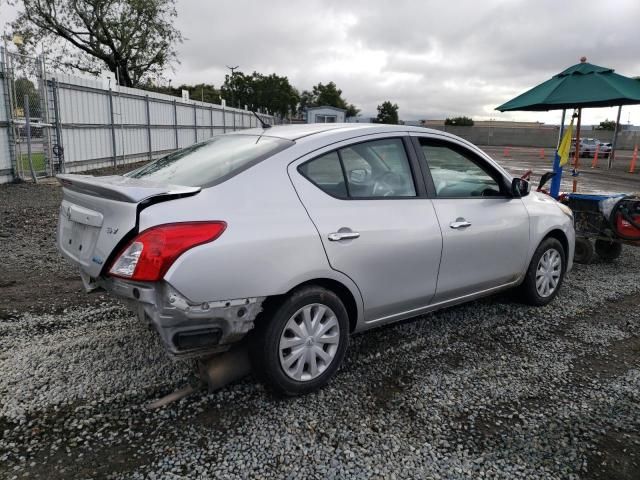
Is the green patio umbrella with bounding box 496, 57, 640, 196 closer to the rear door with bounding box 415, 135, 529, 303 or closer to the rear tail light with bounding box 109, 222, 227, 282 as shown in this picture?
the rear door with bounding box 415, 135, 529, 303

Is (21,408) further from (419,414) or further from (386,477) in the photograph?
(419,414)

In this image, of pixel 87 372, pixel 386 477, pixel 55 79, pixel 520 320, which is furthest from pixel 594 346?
pixel 55 79

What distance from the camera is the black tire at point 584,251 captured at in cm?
645

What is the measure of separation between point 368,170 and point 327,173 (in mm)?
366

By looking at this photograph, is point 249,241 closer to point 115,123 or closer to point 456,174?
point 456,174

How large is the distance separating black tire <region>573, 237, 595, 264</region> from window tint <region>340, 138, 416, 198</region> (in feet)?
13.0

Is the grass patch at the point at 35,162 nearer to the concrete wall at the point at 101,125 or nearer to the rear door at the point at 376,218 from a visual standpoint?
the concrete wall at the point at 101,125

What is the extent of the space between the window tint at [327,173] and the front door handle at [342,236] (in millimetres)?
257

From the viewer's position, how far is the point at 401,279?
3.39 m

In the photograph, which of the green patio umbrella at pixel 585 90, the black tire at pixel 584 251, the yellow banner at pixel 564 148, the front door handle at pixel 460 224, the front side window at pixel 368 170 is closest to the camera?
the front side window at pixel 368 170

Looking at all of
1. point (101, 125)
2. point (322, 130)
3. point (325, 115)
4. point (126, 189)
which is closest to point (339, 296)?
point (322, 130)

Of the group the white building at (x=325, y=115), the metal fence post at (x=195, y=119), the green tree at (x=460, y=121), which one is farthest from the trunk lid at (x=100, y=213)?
the green tree at (x=460, y=121)

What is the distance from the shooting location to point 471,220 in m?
3.81

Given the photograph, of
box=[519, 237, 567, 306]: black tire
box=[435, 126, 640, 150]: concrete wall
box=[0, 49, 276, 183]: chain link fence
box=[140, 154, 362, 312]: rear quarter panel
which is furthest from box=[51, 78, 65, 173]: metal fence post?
box=[435, 126, 640, 150]: concrete wall
